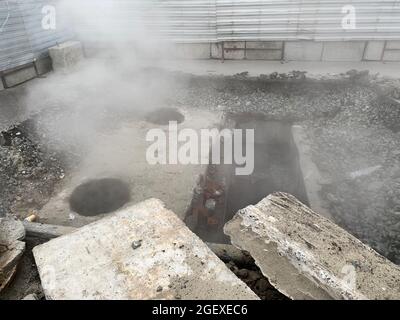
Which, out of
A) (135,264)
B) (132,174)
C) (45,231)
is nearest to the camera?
(135,264)

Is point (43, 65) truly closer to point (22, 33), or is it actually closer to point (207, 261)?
point (22, 33)

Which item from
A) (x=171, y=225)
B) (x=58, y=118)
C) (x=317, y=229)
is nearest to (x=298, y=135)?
(x=317, y=229)

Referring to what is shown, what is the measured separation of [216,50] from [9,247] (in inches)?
315

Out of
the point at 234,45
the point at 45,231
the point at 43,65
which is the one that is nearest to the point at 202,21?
the point at 234,45

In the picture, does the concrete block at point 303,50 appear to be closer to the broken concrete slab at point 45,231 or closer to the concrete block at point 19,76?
the concrete block at point 19,76

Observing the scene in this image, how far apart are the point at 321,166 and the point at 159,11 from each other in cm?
681

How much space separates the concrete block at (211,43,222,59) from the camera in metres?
9.40

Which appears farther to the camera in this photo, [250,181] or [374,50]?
[374,50]

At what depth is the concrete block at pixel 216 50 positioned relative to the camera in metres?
9.40

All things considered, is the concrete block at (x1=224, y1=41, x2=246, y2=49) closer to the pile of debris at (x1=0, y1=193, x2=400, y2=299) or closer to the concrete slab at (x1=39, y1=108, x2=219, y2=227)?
the concrete slab at (x1=39, y1=108, x2=219, y2=227)

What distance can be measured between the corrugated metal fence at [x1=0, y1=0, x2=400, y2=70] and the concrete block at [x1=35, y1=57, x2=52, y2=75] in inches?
8.7

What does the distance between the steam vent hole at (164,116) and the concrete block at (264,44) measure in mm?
3586

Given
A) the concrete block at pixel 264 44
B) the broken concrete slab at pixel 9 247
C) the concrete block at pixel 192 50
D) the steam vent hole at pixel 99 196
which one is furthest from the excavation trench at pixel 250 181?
the concrete block at pixel 192 50

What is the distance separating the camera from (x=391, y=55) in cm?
873
